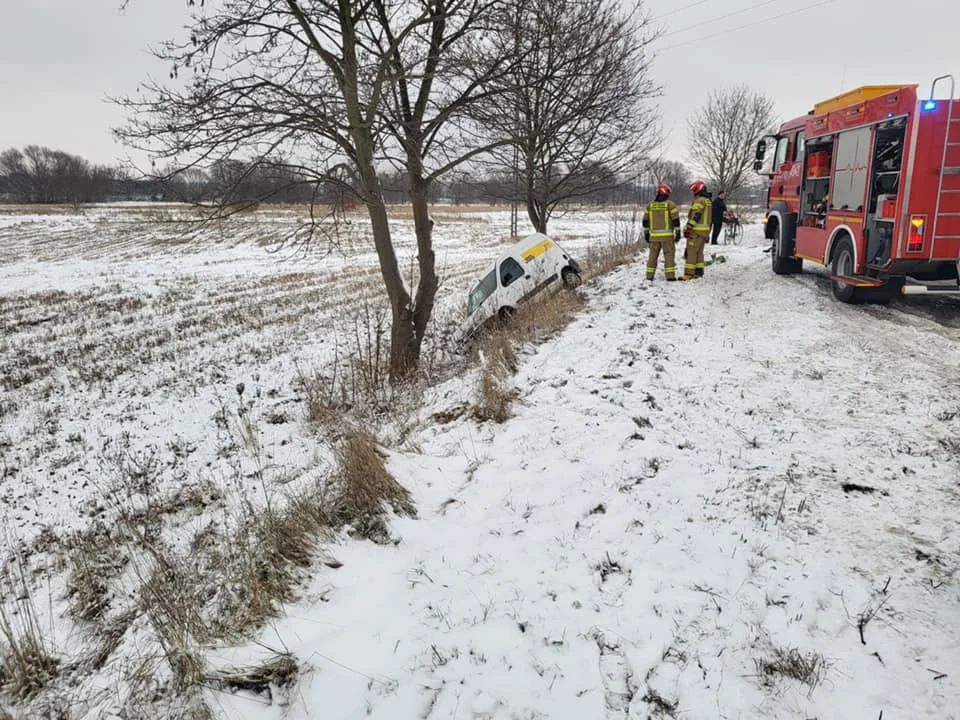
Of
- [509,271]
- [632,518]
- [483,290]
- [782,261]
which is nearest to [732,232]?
[782,261]

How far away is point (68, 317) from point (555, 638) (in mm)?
16258

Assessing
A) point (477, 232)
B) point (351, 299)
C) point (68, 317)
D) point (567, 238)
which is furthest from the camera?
point (477, 232)

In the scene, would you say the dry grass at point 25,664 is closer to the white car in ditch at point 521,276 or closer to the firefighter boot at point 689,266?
the white car in ditch at point 521,276

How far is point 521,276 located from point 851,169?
18.2 ft

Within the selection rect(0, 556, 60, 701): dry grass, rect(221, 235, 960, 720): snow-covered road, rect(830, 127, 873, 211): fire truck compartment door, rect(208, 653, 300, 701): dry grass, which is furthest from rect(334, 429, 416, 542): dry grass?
rect(830, 127, 873, 211): fire truck compartment door

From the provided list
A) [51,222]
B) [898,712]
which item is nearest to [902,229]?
[898,712]

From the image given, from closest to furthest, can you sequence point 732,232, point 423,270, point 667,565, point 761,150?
1. point 667,565
2. point 423,270
3. point 761,150
4. point 732,232

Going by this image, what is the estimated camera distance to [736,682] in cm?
250

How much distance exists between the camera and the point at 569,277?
10.9 m

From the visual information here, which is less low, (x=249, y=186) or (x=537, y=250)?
(x=249, y=186)

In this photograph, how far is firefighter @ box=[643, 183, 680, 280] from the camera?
10.0 metres

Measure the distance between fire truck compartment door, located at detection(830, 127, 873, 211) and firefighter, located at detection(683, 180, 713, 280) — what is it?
1.93 meters

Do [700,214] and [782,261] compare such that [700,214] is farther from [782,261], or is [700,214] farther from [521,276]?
[521,276]

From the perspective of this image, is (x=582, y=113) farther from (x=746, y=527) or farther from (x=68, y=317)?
(x=68, y=317)
